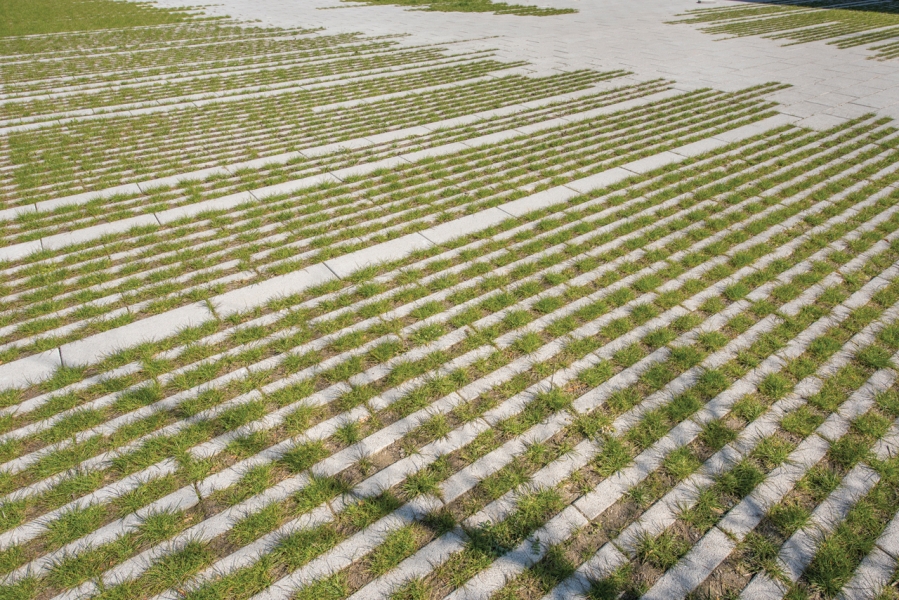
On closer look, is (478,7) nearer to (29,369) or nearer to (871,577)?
(29,369)

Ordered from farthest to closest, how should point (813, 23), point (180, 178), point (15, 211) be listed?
1. point (813, 23)
2. point (180, 178)
3. point (15, 211)

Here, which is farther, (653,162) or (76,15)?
(76,15)

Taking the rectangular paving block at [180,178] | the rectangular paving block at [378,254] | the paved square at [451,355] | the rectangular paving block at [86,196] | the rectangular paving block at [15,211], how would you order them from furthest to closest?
the rectangular paving block at [180,178] < the rectangular paving block at [86,196] < the rectangular paving block at [15,211] < the rectangular paving block at [378,254] < the paved square at [451,355]

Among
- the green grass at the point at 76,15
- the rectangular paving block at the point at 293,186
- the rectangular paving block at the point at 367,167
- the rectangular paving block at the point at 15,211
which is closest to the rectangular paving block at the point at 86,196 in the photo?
the rectangular paving block at the point at 15,211

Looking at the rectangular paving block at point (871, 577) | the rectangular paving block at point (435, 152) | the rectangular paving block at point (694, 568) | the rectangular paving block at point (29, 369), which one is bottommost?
the rectangular paving block at point (29, 369)

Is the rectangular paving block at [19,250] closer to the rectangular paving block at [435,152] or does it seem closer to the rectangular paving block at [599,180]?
the rectangular paving block at [435,152]

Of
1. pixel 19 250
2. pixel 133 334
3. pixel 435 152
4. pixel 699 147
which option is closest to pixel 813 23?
pixel 699 147
